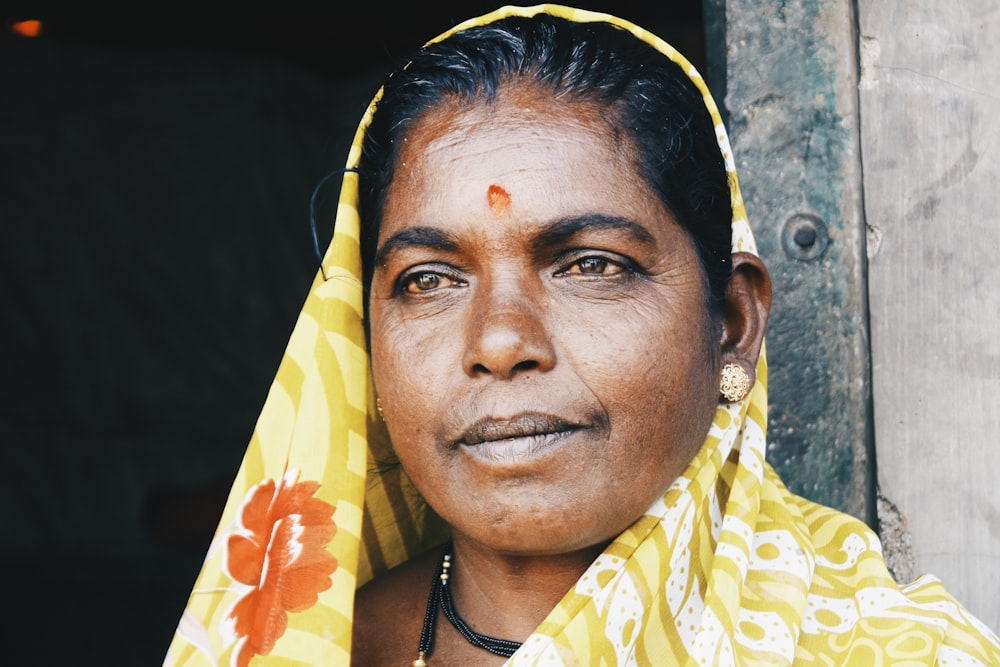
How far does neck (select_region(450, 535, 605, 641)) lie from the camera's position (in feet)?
5.51

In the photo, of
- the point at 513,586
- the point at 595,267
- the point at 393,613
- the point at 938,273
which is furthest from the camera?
the point at 938,273

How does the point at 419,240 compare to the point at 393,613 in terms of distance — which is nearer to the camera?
the point at 419,240

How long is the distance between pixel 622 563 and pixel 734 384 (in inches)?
14.3

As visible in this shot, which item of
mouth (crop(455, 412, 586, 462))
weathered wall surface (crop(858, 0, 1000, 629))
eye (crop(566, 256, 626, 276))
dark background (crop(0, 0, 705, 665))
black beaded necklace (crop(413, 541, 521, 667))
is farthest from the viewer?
dark background (crop(0, 0, 705, 665))

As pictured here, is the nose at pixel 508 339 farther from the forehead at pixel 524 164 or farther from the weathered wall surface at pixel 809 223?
the weathered wall surface at pixel 809 223

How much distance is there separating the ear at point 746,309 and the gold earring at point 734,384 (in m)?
0.03

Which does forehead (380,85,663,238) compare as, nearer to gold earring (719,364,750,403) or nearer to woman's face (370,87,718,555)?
woman's face (370,87,718,555)

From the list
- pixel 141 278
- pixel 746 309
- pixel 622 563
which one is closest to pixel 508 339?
pixel 622 563

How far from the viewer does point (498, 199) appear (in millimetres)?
1560

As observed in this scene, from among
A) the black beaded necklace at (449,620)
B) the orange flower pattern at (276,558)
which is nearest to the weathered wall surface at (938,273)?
the black beaded necklace at (449,620)

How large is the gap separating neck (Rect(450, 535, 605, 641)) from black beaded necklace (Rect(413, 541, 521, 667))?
0.02 meters

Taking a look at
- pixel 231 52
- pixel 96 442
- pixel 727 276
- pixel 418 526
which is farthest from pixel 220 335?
pixel 727 276

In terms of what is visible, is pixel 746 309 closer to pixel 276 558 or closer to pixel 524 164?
pixel 524 164

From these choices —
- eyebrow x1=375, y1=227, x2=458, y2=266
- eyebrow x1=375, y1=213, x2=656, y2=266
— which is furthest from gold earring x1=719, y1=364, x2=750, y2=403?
eyebrow x1=375, y1=227, x2=458, y2=266
